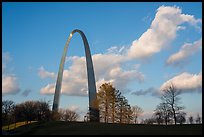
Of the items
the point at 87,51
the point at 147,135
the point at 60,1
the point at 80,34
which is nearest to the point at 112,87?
the point at 87,51

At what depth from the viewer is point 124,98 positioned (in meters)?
46.6

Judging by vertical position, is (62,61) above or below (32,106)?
above

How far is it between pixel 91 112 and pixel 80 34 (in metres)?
12.0

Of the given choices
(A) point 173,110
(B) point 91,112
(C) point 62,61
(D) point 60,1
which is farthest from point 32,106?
(D) point 60,1

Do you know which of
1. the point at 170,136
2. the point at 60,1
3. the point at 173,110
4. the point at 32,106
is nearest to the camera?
the point at 60,1

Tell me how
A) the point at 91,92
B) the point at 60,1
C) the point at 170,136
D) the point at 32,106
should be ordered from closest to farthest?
1. the point at 60,1
2. the point at 170,136
3. the point at 91,92
4. the point at 32,106

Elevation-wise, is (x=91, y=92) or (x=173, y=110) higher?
(x=91, y=92)

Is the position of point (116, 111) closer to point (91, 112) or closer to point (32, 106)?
point (91, 112)

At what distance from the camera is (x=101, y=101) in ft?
144

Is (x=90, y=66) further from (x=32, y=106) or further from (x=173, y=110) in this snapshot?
(x=32, y=106)

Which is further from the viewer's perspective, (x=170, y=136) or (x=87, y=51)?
(x=87, y=51)

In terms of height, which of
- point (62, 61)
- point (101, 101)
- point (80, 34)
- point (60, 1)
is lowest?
point (101, 101)

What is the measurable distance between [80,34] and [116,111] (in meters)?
12.9

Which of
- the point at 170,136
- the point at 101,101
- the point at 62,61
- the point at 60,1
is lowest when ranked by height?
the point at 170,136
